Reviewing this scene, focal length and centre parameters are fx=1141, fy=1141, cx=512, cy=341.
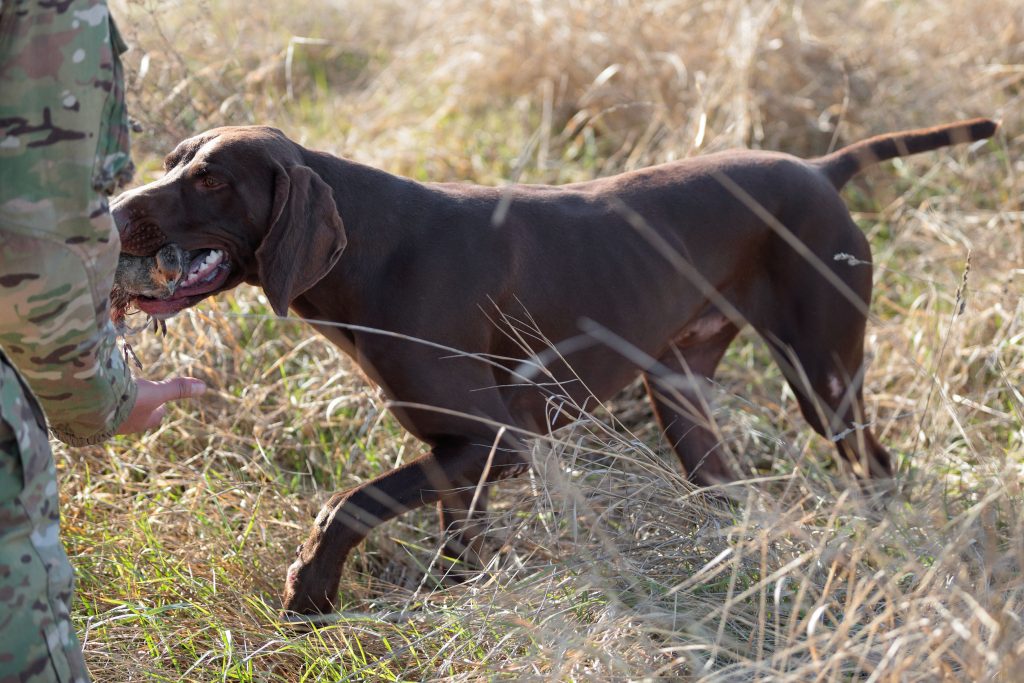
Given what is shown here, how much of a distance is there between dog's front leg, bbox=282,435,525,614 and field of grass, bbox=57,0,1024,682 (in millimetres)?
113

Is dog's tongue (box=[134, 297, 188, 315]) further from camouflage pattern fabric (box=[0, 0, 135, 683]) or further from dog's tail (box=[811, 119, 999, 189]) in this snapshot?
dog's tail (box=[811, 119, 999, 189])

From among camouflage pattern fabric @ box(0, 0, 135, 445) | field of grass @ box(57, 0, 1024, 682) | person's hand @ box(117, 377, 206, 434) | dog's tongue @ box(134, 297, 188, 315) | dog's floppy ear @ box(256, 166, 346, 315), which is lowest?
field of grass @ box(57, 0, 1024, 682)

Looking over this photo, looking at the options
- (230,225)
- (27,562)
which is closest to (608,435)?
(230,225)

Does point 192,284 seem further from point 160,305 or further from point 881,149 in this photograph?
point 881,149

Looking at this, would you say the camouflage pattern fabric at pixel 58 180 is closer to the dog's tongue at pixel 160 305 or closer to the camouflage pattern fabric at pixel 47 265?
the camouflage pattern fabric at pixel 47 265

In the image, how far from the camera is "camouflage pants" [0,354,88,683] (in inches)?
74.7

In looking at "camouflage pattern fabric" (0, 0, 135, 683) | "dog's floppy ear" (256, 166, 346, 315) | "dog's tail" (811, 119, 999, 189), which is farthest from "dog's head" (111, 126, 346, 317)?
"dog's tail" (811, 119, 999, 189)

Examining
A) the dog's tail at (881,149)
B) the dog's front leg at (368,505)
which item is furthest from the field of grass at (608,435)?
the dog's tail at (881,149)

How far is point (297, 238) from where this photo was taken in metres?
2.94

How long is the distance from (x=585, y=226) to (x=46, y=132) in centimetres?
196

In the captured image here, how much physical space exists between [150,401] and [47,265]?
560 millimetres

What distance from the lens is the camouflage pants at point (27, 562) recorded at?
190 centimetres

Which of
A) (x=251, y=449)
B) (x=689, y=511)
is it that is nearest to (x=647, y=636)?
(x=689, y=511)

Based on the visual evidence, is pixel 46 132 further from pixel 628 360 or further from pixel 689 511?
pixel 628 360
